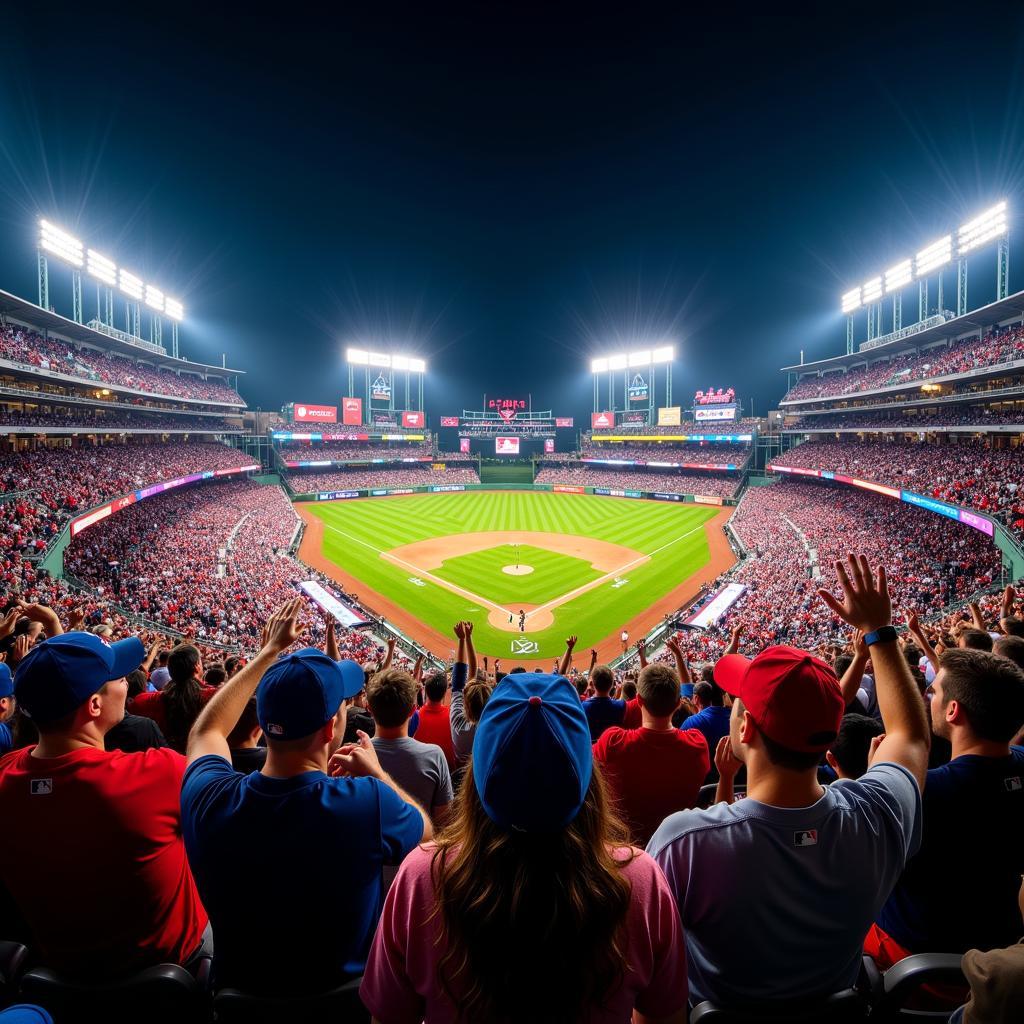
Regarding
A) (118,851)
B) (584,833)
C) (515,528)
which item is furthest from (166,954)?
(515,528)

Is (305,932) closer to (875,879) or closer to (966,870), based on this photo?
(875,879)

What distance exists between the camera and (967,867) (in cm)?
262

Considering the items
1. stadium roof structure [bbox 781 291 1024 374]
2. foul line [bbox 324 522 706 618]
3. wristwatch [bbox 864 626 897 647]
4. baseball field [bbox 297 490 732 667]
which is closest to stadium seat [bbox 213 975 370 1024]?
wristwatch [bbox 864 626 897 647]

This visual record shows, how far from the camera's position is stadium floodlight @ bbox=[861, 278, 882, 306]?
44.9 meters

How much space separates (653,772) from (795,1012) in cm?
196

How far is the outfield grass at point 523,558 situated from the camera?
25219 millimetres

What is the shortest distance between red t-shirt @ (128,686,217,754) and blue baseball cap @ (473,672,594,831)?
4802 mm

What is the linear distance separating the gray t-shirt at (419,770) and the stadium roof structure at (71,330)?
35635 millimetres

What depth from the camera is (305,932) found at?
2.14m

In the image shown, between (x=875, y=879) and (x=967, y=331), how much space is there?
48.0 m

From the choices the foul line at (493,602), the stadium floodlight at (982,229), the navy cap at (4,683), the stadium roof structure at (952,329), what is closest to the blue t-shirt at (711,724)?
the navy cap at (4,683)

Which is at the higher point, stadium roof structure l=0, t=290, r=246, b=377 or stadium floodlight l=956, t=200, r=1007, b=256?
stadium floodlight l=956, t=200, r=1007, b=256

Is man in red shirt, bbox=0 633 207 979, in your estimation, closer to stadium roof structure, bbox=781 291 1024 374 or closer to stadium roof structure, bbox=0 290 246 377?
stadium roof structure, bbox=0 290 246 377

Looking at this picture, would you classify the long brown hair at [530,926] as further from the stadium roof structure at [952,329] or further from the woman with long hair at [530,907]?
the stadium roof structure at [952,329]
